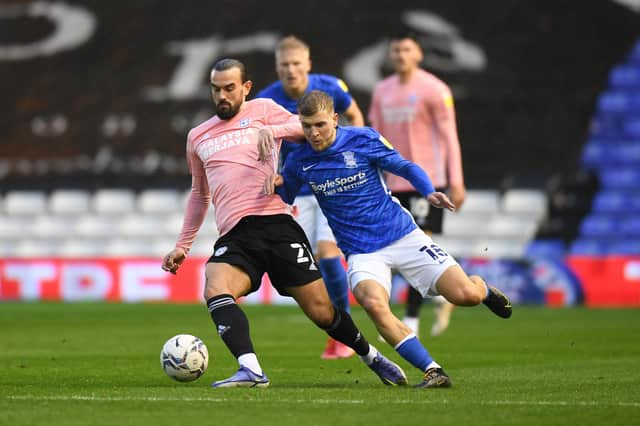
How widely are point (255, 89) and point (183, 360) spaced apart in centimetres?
1488

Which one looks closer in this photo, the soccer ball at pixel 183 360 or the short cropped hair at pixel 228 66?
the soccer ball at pixel 183 360

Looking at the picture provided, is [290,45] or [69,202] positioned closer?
[290,45]

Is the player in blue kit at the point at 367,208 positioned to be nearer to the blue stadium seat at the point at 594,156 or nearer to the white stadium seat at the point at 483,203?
the white stadium seat at the point at 483,203

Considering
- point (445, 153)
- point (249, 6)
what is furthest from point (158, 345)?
point (249, 6)

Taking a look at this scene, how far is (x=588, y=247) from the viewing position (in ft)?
63.5

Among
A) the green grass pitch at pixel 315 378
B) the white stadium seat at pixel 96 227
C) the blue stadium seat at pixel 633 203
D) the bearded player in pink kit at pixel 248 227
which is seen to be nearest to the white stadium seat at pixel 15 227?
the white stadium seat at pixel 96 227

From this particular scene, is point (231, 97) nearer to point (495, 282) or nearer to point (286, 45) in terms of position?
point (286, 45)

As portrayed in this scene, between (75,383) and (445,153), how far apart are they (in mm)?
4310

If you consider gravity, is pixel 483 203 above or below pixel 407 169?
below

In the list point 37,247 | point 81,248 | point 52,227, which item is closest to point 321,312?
point 81,248

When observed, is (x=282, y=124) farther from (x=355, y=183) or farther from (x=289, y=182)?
(x=355, y=183)

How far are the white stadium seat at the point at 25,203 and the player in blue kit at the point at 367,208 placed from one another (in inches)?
615

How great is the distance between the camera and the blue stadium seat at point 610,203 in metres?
19.6

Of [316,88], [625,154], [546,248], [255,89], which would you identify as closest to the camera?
[316,88]
